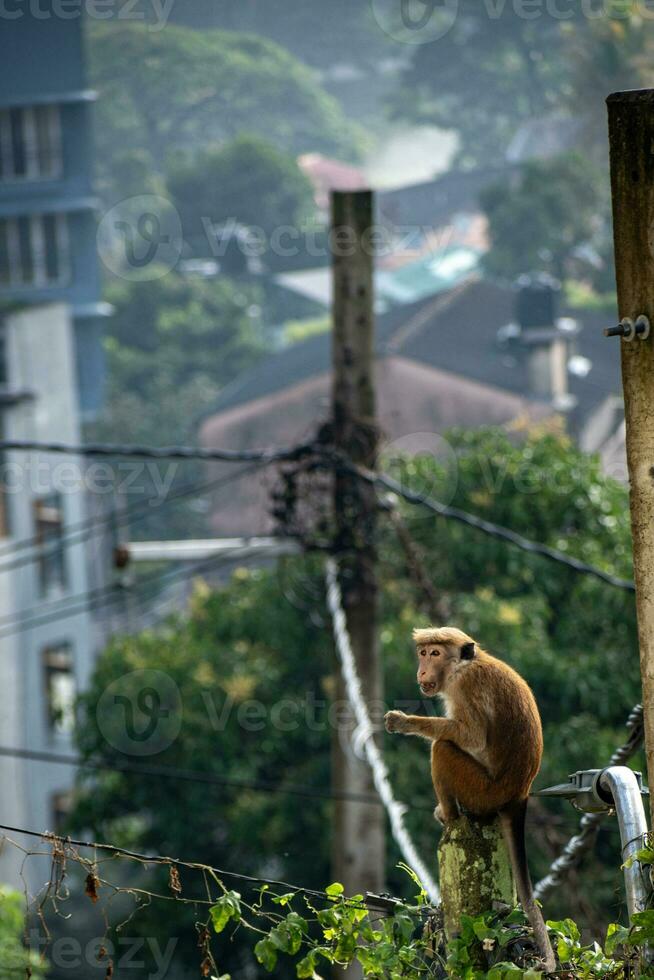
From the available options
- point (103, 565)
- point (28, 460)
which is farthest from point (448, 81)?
point (28, 460)

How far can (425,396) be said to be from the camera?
42.5 m

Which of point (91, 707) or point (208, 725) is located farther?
point (91, 707)

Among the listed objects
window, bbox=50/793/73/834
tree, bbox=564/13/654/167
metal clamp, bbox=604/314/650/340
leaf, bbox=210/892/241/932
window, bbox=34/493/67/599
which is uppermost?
tree, bbox=564/13/654/167

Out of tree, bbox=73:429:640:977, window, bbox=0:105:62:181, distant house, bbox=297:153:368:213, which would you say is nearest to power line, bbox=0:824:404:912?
tree, bbox=73:429:640:977

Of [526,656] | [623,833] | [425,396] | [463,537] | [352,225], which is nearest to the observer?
[623,833]

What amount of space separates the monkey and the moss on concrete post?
0.04 m

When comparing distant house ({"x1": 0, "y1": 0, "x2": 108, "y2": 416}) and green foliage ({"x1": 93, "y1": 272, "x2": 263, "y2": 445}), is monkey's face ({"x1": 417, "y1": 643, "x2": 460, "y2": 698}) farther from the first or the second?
green foliage ({"x1": 93, "y1": 272, "x2": 263, "y2": 445})

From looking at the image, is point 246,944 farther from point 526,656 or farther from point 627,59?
point 627,59

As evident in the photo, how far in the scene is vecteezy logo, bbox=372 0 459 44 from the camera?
8369cm

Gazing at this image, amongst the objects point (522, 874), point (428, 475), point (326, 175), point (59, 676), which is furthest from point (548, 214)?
point (522, 874)

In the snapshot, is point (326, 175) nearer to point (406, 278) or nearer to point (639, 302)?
point (406, 278)

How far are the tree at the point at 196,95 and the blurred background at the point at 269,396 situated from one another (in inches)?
8.3

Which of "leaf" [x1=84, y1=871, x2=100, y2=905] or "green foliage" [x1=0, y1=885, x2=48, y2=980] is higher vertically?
"leaf" [x1=84, y1=871, x2=100, y2=905]

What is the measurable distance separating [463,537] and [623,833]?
12.2 m
